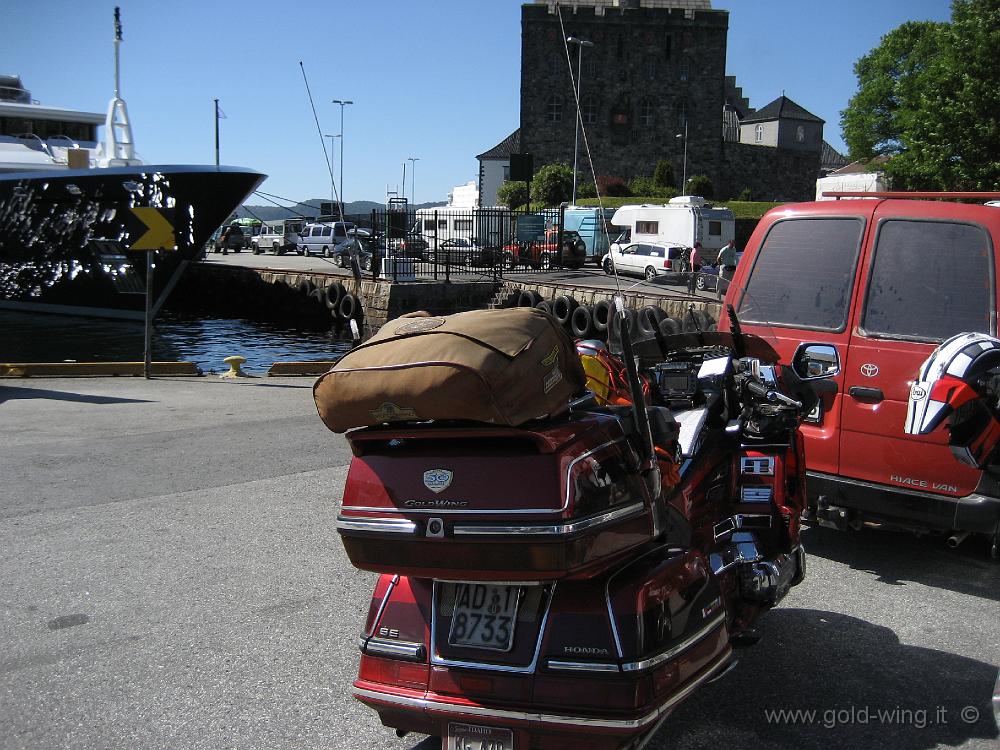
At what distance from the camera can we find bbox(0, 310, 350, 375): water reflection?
2333cm

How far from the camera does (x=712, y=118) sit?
8075 cm

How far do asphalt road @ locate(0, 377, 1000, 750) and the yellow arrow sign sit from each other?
20.9 feet

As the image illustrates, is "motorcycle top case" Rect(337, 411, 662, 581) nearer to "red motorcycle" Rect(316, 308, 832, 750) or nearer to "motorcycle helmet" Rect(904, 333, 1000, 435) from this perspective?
"red motorcycle" Rect(316, 308, 832, 750)

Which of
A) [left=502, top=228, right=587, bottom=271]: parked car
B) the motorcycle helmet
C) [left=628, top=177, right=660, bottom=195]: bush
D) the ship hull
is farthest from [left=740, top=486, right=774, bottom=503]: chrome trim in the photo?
[left=628, top=177, right=660, bottom=195]: bush

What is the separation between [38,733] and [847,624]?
359cm

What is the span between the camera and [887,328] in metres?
5.30

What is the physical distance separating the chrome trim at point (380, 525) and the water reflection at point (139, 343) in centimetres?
1937

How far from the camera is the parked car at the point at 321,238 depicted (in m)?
51.7

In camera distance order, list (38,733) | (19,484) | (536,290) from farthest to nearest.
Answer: (536,290) < (19,484) < (38,733)

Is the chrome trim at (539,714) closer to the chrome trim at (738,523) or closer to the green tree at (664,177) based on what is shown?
the chrome trim at (738,523)

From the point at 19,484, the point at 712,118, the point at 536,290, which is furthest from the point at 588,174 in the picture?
the point at 19,484

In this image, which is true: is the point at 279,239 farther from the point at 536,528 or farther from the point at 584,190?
the point at 536,528

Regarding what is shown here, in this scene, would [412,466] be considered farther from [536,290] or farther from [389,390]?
[536,290]

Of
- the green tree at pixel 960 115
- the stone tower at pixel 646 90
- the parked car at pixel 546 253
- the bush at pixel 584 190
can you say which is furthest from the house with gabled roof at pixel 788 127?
the parked car at pixel 546 253
